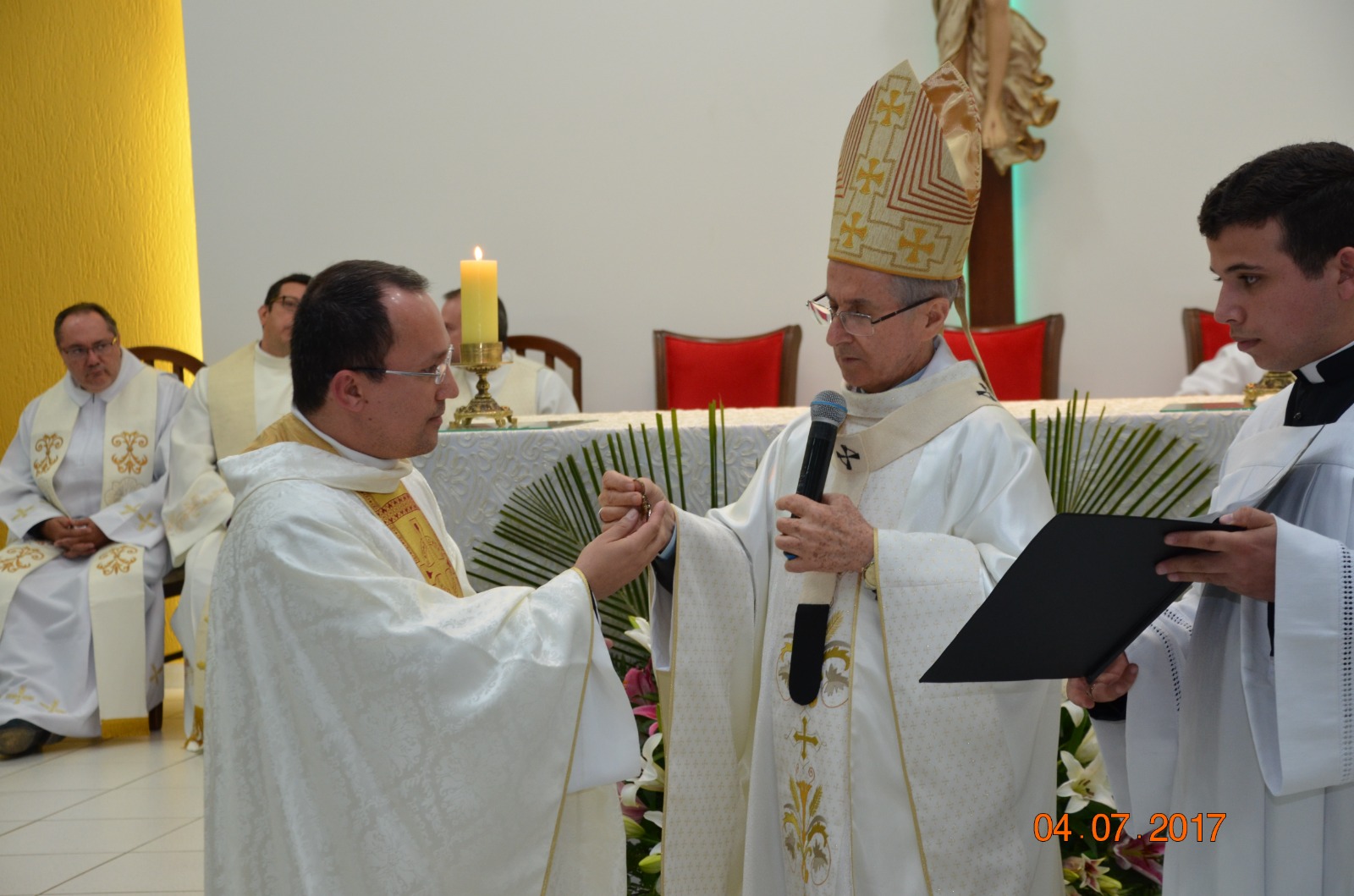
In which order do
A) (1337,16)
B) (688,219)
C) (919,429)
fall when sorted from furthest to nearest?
(688,219)
(1337,16)
(919,429)

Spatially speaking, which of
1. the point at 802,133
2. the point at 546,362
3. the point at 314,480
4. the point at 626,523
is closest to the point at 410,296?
the point at 314,480

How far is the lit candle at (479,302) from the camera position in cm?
332

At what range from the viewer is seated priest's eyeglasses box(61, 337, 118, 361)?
18.4ft

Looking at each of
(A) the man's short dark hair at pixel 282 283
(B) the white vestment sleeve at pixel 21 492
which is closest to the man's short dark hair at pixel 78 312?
(B) the white vestment sleeve at pixel 21 492

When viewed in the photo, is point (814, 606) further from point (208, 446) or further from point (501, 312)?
point (208, 446)

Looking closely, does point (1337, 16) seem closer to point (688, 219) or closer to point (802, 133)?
point (802, 133)

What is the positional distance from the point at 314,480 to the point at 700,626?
71 cm

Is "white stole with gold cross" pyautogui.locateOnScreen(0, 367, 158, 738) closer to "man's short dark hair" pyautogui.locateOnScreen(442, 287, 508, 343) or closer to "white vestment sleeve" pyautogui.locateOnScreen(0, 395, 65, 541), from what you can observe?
"white vestment sleeve" pyautogui.locateOnScreen(0, 395, 65, 541)

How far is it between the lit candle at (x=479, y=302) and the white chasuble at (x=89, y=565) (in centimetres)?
280

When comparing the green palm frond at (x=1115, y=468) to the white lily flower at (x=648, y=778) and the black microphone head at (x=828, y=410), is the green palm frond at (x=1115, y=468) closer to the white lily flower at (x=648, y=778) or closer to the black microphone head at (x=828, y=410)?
the black microphone head at (x=828, y=410)

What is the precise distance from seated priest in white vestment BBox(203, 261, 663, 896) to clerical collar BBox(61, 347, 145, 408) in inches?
172

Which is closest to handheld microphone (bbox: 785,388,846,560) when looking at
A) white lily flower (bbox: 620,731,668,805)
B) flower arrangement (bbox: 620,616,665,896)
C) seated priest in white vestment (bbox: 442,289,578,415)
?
flower arrangement (bbox: 620,616,665,896)

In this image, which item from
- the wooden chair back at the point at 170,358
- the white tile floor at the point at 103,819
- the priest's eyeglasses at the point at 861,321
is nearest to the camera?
the priest's eyeglasses at the point at 861,321

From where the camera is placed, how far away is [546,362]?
5.94m
